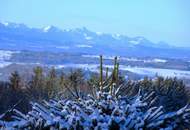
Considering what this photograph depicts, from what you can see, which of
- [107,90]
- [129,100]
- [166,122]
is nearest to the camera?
[166,122]

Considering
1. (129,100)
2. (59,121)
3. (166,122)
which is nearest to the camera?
(59,121)

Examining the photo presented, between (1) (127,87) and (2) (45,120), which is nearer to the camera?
(2) (45,120)

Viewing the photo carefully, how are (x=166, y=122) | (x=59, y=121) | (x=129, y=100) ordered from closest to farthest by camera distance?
(x=59, y=121), (x=166, y=122), (x=129, y=100)

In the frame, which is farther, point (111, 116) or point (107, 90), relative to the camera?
point (107, 90)

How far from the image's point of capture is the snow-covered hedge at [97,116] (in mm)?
7055

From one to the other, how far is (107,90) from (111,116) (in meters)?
1.61

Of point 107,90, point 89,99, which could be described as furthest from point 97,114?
point 107,90

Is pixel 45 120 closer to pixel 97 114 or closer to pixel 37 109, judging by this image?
pixel 37 109

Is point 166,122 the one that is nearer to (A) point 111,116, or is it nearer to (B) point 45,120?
(A) point 111,116

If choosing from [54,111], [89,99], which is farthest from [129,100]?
[54,111]

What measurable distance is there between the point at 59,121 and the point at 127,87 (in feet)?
7.84

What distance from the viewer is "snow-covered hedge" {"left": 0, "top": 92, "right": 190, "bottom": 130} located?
7.05 m

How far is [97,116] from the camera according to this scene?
7.15 meters

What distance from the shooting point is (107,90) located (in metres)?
8.77
